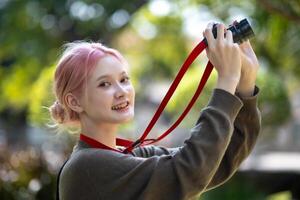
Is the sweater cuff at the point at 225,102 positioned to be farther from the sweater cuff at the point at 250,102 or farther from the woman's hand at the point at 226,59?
the sweater cuff at the point at 250,102

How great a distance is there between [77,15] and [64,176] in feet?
27.5

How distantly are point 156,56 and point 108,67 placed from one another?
14.7m

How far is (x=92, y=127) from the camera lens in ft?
6.19

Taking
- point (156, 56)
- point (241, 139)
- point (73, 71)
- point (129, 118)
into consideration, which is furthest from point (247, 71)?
point (156, 56)

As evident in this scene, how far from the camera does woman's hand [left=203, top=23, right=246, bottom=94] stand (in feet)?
5.61

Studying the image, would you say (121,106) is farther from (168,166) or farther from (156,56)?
(156,56)

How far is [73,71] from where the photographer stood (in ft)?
6.15

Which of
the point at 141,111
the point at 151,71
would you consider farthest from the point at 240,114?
the point at 141,111

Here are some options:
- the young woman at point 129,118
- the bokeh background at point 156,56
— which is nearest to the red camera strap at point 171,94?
the young woman at point 129,118

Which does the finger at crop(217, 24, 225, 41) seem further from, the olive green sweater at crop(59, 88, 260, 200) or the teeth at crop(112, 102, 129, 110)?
the teeth at crop(112, 102, 129, 110)

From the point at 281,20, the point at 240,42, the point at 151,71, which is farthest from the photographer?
the point at 151,71

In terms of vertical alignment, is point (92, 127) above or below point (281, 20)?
below

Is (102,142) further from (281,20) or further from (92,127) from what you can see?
(281,20)

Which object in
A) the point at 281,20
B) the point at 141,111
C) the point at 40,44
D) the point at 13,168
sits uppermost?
the point at 281,20
